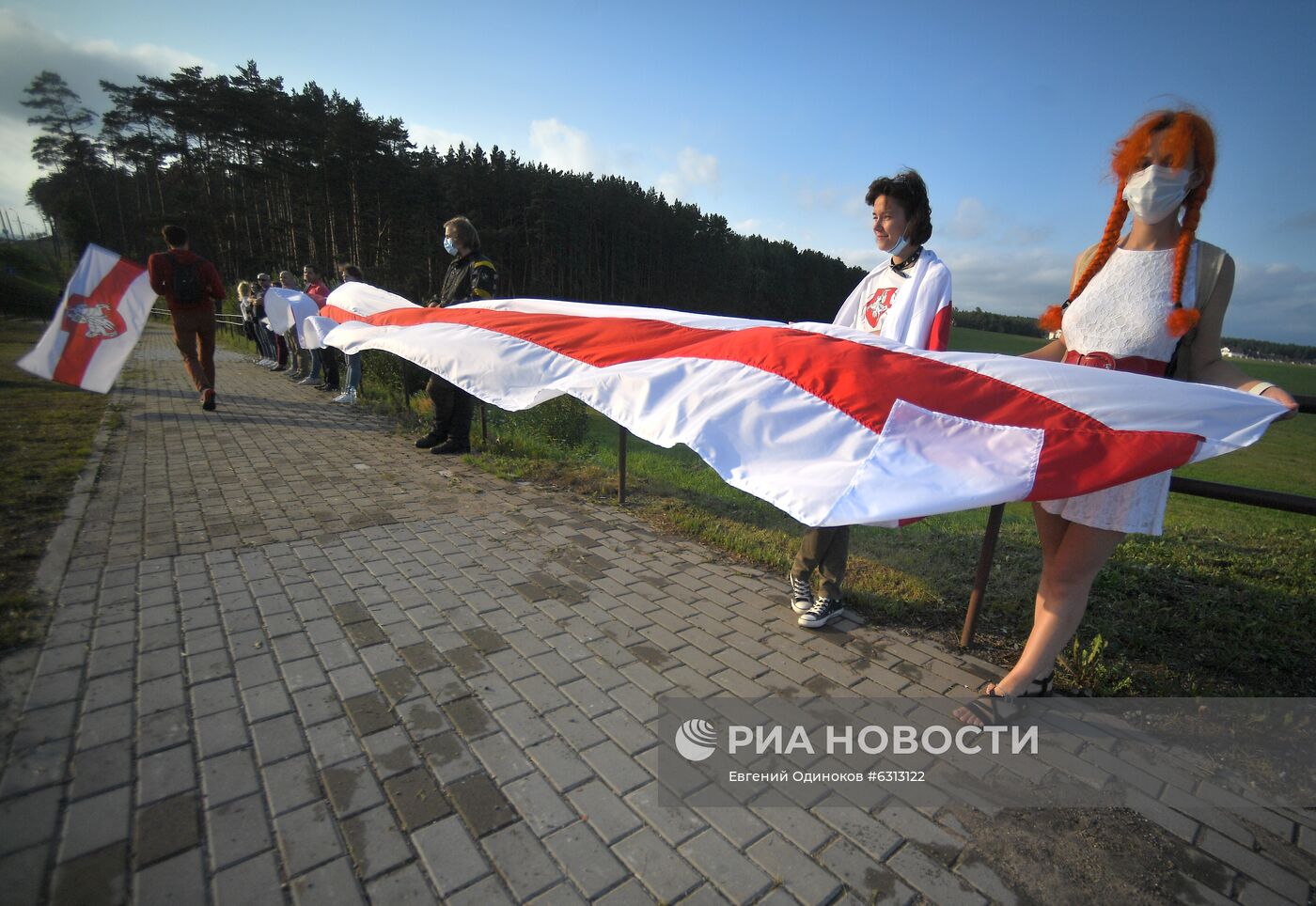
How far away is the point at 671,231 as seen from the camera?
6034 centimetres

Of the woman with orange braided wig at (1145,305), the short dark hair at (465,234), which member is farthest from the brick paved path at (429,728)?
the short dark hair at (465,234)

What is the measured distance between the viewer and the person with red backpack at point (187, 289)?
24.8 feet

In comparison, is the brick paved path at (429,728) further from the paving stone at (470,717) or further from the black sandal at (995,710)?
the black sandal at (995,710)

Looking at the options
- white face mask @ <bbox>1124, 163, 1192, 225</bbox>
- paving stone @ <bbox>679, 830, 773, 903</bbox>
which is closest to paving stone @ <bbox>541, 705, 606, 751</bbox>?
paving stone @ <bbox>679, 830, 773, 903</bbox>

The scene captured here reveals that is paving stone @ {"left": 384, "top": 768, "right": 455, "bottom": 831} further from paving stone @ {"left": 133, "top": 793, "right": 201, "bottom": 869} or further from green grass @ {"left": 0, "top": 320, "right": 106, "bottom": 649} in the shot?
green grass @ {"left": 0, "top": 320, "right": 106, "bottom": 649}

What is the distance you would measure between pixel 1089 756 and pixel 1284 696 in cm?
127

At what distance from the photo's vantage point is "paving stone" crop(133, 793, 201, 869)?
1827 mm

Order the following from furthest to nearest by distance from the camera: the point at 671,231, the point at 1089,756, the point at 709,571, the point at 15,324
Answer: the point at 671,231, the point at 15,324, the point at 709,571, the point at 1089,756

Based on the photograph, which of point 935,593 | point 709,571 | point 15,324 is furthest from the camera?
point 15,324

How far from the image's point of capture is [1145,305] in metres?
2.20

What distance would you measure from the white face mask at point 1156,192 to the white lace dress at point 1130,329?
0.14 m

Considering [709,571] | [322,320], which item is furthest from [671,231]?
[709,571]

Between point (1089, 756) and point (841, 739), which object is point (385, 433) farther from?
point (1089, 756)

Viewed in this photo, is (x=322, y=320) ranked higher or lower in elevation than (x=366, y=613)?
higher
